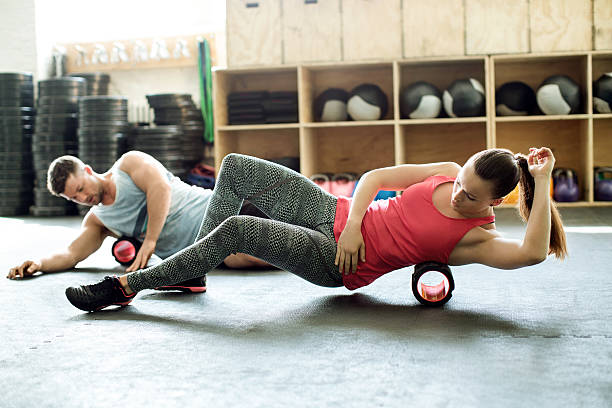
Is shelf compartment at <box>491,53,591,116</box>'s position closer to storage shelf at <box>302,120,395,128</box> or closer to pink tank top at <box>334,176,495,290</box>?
storage shelf at <box>302,120,395,128</box>

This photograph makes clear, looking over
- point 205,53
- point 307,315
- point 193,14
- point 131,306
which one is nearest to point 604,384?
point 307,315

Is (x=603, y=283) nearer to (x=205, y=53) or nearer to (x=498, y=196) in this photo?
(x=498, y=196)

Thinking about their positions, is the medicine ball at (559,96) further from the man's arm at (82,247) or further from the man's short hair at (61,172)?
the man's short hair at (61,172)

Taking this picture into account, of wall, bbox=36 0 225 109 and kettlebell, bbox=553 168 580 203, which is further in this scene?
wall, bbox=36 0 225 109

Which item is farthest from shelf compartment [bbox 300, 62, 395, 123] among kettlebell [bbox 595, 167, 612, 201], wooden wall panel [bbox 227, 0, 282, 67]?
kettlebell [bbox 595, 167, 612, 201]

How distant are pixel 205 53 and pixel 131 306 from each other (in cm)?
453

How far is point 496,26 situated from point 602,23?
2.63ft

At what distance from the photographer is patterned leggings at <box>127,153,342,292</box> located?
2146 mm

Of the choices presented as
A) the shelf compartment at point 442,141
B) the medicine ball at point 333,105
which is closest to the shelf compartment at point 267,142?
the medicine ball at point 333,105

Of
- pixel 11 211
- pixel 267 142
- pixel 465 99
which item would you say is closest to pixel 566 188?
pixel 465 99

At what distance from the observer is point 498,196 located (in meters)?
1.94

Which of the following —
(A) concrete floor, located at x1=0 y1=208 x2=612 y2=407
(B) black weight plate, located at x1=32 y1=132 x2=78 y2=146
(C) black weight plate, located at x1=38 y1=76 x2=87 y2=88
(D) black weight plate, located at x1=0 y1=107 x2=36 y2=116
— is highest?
(C) black weight plate, located at x1=38 y1=76 x2=87 y2=88

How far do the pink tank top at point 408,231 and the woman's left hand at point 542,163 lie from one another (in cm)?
22

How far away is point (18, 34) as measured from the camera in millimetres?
6871
